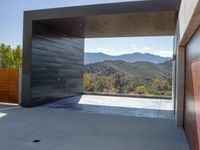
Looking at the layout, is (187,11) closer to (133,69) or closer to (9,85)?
(9,85)

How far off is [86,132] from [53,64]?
5.10 meters

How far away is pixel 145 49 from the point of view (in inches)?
1136

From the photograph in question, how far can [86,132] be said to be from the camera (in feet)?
16.7

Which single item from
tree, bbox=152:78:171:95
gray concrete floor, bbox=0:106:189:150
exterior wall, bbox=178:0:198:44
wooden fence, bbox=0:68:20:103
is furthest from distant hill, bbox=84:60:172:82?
exterior wall, bbox=178:0:198:44

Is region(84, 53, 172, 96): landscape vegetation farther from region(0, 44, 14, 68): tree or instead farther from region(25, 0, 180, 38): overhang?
region(25, 0, 180, 38): overhang

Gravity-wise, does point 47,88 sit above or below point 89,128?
above

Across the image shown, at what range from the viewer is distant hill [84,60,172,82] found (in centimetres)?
2120

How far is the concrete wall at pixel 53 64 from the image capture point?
8.36m

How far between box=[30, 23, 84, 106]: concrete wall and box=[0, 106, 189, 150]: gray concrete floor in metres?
1.81

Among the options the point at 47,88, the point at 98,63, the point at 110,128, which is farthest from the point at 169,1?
the point at 98,63

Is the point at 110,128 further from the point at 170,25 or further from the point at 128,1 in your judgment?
the point at 170,25

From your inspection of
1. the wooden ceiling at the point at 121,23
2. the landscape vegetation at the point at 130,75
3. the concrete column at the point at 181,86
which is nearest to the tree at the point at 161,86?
the landscape vegetation at the point at 130,75

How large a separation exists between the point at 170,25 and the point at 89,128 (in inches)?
202

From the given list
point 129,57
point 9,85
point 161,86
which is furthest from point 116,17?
point 129,57
